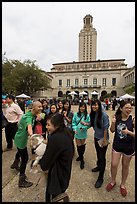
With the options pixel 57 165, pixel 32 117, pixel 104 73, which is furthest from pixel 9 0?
pixel 104 73

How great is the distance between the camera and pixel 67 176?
182cm

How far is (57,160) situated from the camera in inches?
67.4

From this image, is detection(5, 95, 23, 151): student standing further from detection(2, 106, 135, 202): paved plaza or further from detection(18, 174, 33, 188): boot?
detection(18, 174, 33, 188): boot

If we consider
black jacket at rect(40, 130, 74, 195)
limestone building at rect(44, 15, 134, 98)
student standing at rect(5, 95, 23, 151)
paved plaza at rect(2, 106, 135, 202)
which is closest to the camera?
black jacket at rect(40, 130, 74, 195)

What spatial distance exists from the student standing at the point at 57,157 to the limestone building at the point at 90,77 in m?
55.3

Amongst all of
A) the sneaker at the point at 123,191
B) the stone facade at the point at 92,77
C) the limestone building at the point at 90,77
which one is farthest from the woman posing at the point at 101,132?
the stone facade at the point at 92,77

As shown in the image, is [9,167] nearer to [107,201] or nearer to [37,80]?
[107,201]

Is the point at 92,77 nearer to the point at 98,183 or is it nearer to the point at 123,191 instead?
the point at 98,183

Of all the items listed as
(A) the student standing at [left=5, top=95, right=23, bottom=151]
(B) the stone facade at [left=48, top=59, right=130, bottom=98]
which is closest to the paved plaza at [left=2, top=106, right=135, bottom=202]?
(A) the student standing at [left=5, top=95, right=23, bottom=151]

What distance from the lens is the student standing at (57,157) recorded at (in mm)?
1628

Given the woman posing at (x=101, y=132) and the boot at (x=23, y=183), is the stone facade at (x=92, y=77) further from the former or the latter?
the boot at (x=23, y=183)

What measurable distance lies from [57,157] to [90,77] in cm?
6148

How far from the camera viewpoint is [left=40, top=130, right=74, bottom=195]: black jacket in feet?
5.33

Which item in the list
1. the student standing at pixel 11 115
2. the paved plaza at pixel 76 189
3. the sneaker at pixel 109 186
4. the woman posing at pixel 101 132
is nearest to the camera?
the paved plaza at pixel 76 189
